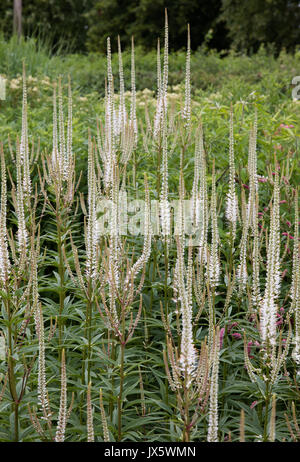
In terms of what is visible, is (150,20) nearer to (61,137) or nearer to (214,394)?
(61,137)

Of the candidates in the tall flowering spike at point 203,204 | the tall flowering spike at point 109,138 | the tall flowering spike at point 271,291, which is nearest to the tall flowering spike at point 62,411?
the tall flowering spike at point 271,291

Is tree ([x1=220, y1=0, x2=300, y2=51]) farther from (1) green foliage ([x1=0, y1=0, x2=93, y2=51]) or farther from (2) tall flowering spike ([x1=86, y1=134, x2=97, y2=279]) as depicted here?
(2) tall flowering spike ([x1=86, y1=134, x2=97, y2=279])

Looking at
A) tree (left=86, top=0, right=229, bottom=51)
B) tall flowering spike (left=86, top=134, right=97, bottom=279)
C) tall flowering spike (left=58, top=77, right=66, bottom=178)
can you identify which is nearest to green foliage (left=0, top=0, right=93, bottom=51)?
tree (left=86, top=0, right=229, bottom=51)

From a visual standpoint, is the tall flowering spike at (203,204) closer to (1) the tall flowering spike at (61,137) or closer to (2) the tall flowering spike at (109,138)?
(2) the tall flowering spike at (109,138)

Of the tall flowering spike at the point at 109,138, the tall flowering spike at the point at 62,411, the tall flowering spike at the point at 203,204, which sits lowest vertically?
the tall flowering spike at the point at 62,411

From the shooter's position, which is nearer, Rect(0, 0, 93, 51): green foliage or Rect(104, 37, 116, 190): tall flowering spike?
Rect(104, 37, 116, 190): tall flowering spike

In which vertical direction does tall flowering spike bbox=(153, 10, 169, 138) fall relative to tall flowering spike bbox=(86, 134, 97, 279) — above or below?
above

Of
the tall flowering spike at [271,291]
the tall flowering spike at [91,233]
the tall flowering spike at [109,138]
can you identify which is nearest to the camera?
the tall flowering spike at [271,291]

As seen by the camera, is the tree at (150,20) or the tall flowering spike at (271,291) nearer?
the tall flowering spike at (271,291)

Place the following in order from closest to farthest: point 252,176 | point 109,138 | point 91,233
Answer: point 91,233
point 252,176
point 109,138

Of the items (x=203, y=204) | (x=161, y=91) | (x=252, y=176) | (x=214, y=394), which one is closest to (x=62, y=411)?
(x=214, y=394)

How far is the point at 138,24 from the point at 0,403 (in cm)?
2332

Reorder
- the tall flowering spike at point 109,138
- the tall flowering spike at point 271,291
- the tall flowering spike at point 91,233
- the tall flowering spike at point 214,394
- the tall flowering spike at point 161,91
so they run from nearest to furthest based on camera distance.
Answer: the tall flowering spike at point 214,394 < the tall flowering spike at point 271,291 < the tall flowering spike at point 91,233 < the tall flowering spike at point 109,138 < the tall flowering spike at point 161,91
